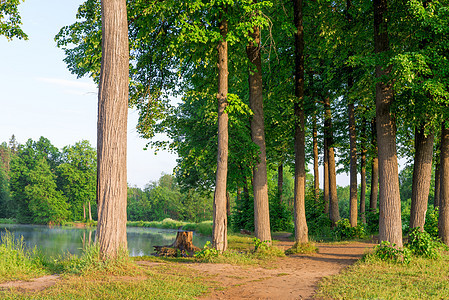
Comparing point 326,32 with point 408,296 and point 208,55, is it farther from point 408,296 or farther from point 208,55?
point 408,296

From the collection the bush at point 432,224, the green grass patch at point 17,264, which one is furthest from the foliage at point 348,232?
the green grass patch at point 17,264

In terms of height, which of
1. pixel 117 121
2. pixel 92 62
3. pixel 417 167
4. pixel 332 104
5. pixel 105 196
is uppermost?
pixel 332 104

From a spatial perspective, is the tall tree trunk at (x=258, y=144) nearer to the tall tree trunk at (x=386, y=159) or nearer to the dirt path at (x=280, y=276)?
the dirt path at (x=280, y=276)

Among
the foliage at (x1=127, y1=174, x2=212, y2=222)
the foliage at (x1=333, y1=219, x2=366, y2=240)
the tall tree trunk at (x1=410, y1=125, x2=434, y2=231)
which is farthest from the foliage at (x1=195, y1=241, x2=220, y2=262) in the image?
the foliage at (x1=127, y1=174, x2=212, y2=222)

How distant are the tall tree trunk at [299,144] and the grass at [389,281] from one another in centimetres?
342

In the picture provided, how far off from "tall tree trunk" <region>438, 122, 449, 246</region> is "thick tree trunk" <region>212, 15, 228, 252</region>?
783cm

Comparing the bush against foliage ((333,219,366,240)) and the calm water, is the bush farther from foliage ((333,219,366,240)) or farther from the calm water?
the calm water

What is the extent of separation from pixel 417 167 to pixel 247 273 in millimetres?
6957

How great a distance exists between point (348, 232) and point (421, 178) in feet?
23.1

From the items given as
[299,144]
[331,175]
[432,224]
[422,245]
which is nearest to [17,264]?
[299,144]

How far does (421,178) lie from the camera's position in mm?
11875

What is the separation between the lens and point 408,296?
22.1 feet

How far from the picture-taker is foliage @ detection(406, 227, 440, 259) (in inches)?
424

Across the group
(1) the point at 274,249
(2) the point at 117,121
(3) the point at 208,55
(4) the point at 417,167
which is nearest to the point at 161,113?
(3) the point at 208,55
